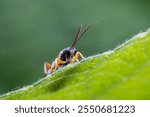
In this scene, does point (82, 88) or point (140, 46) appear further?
point (140, 46)

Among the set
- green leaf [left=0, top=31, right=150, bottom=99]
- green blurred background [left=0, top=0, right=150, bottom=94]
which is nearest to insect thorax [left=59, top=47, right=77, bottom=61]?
green leaf [left=0, top=31, right=150, bottom=99]

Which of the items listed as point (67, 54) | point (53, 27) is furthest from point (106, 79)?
point (53, 27)

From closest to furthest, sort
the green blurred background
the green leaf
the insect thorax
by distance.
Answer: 1. the green leaf
2. the insect thorax
3. the green blurred background

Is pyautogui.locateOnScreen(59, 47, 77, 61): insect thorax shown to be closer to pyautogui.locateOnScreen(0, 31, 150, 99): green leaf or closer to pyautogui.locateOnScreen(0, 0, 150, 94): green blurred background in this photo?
pyautogui.locateOnScreen(0, 31, 150, 99): green leaf

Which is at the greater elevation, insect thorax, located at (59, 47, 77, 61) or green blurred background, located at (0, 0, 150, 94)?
green blurred background, located at (0, 0, 150, 94)

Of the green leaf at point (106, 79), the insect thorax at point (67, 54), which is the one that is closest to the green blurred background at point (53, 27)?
the insect thorax at point (67, 54)

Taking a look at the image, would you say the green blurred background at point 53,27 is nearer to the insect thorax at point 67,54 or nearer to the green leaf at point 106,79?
the insect thorax at point 67,54

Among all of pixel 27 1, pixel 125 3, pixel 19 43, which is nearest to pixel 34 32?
pixel 19 43

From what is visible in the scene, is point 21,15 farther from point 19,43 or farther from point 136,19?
point 136,19
